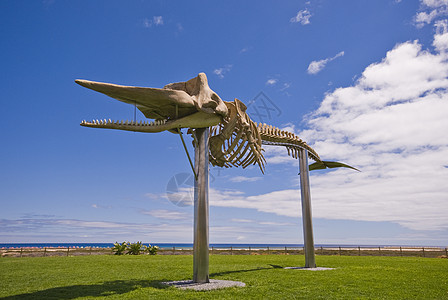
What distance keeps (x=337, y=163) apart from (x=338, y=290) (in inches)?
370

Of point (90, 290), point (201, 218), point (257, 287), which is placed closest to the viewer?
point (90, 290)

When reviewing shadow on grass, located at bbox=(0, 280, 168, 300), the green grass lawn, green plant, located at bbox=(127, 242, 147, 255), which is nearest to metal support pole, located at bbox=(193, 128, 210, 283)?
the green grass lawn

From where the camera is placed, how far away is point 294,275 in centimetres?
1132

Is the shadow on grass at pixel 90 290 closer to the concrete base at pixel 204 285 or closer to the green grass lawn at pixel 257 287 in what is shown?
the green grass lawn at pixel 257 287

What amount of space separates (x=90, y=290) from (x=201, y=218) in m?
3.54

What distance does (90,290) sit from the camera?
327 inches

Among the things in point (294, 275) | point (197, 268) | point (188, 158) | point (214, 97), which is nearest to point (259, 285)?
point (197, 268)

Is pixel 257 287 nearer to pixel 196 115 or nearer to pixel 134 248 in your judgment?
pixel 196 115

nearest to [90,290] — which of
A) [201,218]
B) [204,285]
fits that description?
[204,285]

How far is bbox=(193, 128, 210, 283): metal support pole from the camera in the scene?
29.1ft

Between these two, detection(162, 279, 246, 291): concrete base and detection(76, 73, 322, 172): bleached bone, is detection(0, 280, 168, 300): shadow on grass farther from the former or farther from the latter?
detection(76, 73, 322, 172): bleached bone

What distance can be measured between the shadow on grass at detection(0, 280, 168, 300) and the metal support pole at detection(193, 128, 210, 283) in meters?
1.13

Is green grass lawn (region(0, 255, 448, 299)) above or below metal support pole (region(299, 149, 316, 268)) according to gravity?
below

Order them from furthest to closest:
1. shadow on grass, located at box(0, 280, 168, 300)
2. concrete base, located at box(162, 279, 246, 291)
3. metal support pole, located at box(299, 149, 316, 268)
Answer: metal support pole, located at box(299, 149, 316, 268)
concrete base, located at box(162, 279, 246, 291)
shadow on grass, located at box(0, 280, 168, 300)
